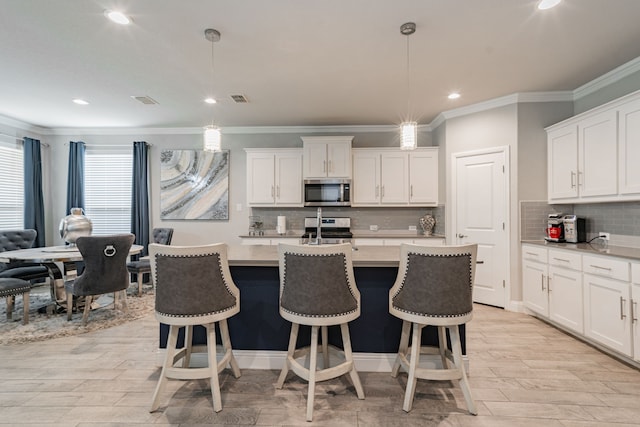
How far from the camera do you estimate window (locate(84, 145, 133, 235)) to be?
5258mm

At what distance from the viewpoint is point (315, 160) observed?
15.3 ft

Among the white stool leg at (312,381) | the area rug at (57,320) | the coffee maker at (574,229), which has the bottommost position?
the area rug at (57,320)

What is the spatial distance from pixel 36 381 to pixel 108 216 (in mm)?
3660

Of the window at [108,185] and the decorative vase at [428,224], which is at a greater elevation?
the window at [108,185]

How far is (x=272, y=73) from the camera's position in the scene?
10.3ft

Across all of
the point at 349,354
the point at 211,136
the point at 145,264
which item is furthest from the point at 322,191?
the point at 349,354

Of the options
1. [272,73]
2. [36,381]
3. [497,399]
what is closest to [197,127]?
[272,73]

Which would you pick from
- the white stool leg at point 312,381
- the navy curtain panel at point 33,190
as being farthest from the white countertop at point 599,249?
the navy curtain panel at point 33,190

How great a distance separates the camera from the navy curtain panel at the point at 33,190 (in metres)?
4.85

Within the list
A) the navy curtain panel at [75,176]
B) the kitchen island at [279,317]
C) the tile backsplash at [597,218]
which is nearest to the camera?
the kitchen island at [279,317]

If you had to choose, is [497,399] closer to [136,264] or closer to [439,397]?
→ [439,397]

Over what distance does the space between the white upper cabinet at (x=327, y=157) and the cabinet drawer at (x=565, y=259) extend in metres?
2.68

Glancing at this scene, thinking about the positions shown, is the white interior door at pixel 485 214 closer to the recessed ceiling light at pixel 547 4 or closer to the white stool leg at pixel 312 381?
the recessed ceiling light at pixel 547 4

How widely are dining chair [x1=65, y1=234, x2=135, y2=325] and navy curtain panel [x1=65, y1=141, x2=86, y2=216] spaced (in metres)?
2.43
